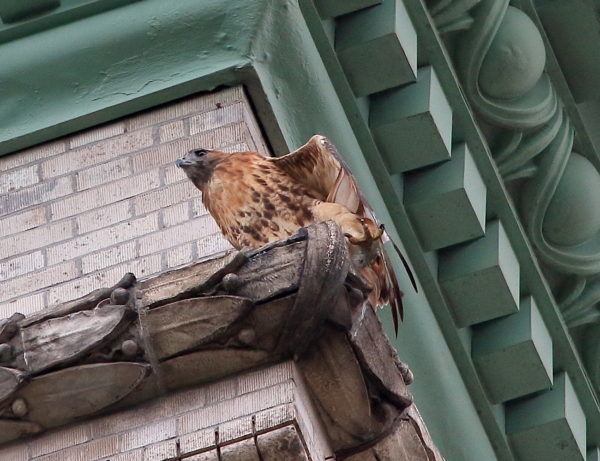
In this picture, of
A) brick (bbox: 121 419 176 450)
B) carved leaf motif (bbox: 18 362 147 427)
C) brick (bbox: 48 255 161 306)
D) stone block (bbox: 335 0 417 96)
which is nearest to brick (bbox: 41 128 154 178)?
brick (bbox: 48 255 161 306)

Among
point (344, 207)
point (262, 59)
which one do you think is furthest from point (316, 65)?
point (344, 207)

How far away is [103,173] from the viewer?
23.6 ft

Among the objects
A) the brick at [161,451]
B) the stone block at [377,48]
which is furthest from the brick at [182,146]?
the brick at [161,451]

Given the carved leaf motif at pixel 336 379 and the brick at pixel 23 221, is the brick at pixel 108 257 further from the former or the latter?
the carved leaf motif at pixel 336 379

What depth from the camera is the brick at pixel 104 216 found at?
7016 mm

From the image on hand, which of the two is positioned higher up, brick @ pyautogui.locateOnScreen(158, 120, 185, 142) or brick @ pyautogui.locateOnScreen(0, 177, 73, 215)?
brick @ pyautogui.locateOnScreen(158, 120, 185, 142)

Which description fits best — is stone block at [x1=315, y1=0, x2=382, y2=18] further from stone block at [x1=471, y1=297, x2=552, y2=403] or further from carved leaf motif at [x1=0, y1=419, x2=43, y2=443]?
carved leaf motif at [x1=0, y1=419, x2=43, y2=443]

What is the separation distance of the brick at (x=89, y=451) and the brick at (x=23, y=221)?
1.14 m

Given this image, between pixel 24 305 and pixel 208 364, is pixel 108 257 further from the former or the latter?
pixel 208 364

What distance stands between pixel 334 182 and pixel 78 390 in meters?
1.18

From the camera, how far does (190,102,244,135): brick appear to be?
7191 mm

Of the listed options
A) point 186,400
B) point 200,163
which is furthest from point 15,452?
point 200,163

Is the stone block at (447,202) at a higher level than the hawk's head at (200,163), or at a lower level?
higher

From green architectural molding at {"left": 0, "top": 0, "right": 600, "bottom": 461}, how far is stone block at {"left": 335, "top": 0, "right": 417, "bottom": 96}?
34mm
